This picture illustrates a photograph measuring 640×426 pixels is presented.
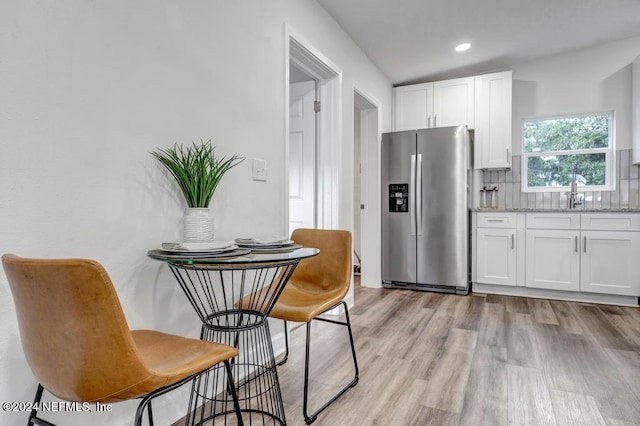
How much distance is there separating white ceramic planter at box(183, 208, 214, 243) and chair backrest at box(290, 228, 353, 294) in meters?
0.74

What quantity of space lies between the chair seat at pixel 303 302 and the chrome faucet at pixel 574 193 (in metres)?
3.31

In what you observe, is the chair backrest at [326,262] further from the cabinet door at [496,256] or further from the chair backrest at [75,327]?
the cabinet door at [496,256]

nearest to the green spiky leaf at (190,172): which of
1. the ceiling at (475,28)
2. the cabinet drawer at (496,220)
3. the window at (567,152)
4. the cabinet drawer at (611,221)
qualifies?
the ceiling at (475,28)

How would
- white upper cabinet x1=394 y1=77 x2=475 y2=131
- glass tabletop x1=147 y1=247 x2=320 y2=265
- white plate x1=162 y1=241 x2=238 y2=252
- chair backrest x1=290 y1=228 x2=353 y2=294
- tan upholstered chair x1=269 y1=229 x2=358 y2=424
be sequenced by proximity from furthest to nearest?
white upper cabinet x1=394 y1=77 x2=475 y2=131 < chair backrest x1=290 y1=228 x2=353 y2=294 < tan upholstered chair x1=269 y1=229 x2=358 y2=424 < white plate x1=162 y1=241 x2=238 y2=252 < glass tabletop x1=147 y1=247 x2=320 y2=265

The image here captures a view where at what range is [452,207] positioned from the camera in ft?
12.8

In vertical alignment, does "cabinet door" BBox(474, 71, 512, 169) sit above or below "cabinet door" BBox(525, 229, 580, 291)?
above

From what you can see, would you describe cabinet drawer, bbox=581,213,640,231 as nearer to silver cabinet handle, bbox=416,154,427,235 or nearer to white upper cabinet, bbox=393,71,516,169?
white upper cabinet, bbox=393,71,516,169

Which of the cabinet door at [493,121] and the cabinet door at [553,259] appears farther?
the cabinet door at [493,121]

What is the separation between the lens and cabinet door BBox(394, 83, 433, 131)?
4.40m

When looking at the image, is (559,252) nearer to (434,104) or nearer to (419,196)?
(419,196)

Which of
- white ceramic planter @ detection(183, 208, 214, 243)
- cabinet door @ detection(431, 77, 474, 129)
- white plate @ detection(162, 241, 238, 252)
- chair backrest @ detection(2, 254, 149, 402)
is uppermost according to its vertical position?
cabinet door @ detection(431, 77, 474, 129)

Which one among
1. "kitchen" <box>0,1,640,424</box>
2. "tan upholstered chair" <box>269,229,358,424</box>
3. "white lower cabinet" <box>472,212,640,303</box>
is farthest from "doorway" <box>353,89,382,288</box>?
"tan upholstered chair" <box>269,229,358,424</box>

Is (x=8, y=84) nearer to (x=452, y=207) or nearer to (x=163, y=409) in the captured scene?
(x=163, y=409)

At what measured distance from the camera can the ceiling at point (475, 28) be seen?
303 centimetres
